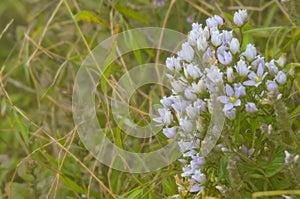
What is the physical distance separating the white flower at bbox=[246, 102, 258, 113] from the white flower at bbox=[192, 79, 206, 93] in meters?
0.06

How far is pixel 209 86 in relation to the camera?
88 centimetres

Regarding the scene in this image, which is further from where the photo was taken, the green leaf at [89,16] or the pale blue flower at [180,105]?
the green leaf at [89,16]

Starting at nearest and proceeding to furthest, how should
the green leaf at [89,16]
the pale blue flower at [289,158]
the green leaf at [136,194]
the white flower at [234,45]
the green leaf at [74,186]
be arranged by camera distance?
the pale blue flower at [289,158] → the white flower at [234,45] → the green leaf at [136,194] → the green leaf at [74,186] → the green leaf at [89,16]

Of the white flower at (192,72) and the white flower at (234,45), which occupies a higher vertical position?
the white flower at (234,45)

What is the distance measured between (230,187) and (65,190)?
1.56 feet

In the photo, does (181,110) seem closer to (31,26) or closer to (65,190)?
(65,190)

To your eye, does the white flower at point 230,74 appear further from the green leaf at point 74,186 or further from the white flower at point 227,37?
the green leaf at point 74,186

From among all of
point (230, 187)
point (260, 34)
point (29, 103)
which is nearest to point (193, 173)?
point (230, 187)

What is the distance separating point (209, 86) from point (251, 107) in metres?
0.06

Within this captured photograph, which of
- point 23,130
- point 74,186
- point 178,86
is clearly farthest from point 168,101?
point 23,130

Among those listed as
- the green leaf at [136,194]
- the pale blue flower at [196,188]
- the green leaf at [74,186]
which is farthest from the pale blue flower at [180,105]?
the green leaf at [74,186]

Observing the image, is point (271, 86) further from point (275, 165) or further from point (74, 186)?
point (74, 186)

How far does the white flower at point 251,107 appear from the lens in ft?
2.82

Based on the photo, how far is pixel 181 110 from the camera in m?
0.91
